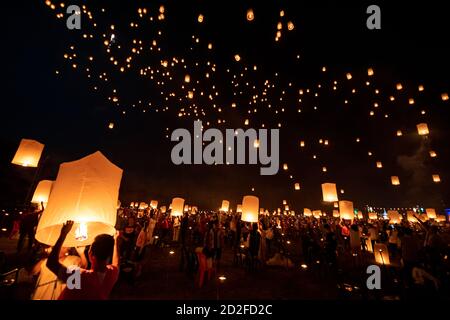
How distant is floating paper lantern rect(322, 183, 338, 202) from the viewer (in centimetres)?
884

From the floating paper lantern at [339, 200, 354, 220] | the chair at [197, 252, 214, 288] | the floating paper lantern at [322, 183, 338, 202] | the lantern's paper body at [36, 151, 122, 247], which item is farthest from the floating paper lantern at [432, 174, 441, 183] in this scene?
the lantern's paper body at [36, 151, 122, 247]

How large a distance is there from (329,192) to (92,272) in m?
9.03

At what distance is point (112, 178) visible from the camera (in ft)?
8.56

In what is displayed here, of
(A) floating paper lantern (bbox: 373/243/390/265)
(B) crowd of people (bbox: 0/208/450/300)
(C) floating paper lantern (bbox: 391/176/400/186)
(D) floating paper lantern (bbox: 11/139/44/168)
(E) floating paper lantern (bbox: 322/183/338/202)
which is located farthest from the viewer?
(C) floating paper lantern (bbox: 391/176/400/186)

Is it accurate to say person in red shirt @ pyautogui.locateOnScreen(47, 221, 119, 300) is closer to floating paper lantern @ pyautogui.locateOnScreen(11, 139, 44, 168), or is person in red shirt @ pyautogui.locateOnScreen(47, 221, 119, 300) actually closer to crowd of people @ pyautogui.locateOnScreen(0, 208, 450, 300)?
crowd of people @ pyautogui.locateOnScreen(0, 208, 450, 300)

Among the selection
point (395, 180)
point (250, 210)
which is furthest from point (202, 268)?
point (395, 180)

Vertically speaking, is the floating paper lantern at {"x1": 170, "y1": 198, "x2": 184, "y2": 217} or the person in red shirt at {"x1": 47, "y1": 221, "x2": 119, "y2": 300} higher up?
the floating paper lantern at {"x1": 170, "y1": 198, "x2": 184, "y2": 217}

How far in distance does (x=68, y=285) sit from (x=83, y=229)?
1.97 feet

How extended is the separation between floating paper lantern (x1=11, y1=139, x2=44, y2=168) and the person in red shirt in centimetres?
587

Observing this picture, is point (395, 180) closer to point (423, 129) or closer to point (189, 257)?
point (423, 129)

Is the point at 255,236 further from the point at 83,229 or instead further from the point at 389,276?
the point at 83,229

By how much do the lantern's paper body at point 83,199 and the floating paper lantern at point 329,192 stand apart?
856cm

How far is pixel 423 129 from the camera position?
1154 cm
